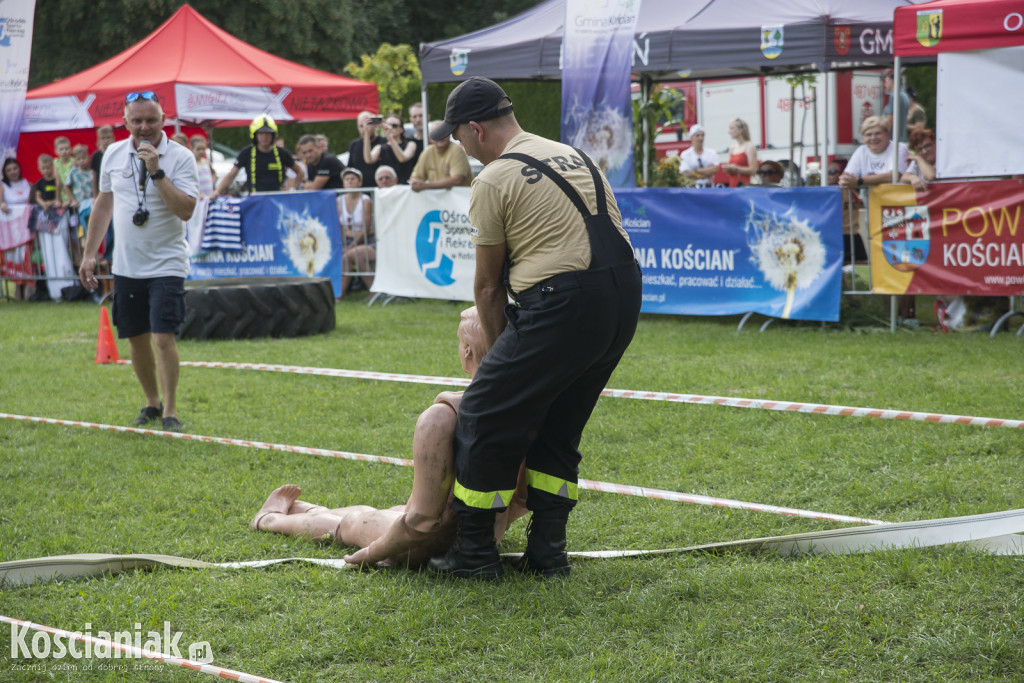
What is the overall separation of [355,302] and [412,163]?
224 cm

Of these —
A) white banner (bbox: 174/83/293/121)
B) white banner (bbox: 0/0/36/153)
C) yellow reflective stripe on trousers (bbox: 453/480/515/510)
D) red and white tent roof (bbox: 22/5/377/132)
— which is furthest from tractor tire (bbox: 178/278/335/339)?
yellow reflective stripe on trousers (bbox: 453/480/515/510)

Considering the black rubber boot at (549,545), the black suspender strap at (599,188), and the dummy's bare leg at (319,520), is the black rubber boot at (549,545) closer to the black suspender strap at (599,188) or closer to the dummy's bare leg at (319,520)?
the dummy's bare leg at (319,520)

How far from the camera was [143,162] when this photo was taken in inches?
252

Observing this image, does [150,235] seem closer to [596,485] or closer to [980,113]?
[596,485]

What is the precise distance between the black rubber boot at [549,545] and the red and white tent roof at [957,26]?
23.4ft

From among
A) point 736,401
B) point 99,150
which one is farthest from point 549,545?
point 99,150

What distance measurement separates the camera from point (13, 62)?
5.55 metres

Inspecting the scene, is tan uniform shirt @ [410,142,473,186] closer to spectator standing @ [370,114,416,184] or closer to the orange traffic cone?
spectator standing @ [370,114,416,184]

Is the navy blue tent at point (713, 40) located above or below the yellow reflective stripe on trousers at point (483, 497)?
above

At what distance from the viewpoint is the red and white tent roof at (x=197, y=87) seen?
14.8 meters

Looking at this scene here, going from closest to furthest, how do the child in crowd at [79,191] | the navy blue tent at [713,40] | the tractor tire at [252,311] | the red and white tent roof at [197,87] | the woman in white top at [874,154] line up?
the tractor tire at [252,311] < the woman in white top at [874,154] < the navy blue tent at [713,40] < the child in crowd at [79,191] < the red and white tent roof at [197,87]

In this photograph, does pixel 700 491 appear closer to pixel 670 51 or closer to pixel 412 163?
pixel 670 51

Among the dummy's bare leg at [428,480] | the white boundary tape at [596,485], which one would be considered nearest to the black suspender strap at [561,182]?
the dummy's bare leg at [428,480]

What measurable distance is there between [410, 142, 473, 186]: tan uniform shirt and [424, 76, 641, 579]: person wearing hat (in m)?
8.28
